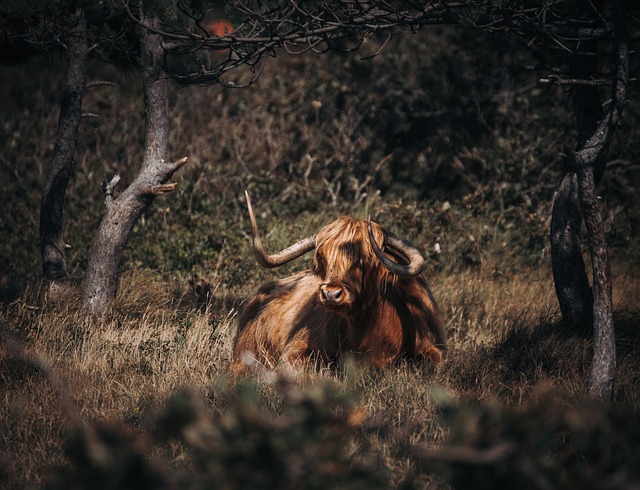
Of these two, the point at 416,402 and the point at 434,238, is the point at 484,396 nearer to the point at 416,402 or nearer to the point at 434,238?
the point at 416,402

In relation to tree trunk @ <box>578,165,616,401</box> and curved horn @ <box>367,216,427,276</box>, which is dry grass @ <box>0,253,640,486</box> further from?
curved horn @ <box>367,216,427,276</box>

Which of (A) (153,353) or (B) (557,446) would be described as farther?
(A) (153,353)

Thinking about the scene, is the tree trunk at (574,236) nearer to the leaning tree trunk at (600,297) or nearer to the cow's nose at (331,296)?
the leaning tree trunk at (600,297)

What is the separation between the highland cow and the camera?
5430 millimetres

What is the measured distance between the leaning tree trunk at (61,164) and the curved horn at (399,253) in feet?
11.6

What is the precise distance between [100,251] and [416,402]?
351 centimetres

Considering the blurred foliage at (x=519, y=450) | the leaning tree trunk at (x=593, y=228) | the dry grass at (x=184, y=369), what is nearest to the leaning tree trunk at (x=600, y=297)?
the leaning tree trunk at (x=593, y=228)

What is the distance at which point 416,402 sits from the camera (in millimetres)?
4629

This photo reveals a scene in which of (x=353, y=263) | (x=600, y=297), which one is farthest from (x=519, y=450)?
(x=353, y=263)

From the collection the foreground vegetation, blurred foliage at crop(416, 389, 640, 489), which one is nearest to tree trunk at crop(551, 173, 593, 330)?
the foreground vegetation

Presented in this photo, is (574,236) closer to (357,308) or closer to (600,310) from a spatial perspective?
(600,310)

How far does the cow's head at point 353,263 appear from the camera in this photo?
17.2 feet

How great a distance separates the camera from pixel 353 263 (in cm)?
548

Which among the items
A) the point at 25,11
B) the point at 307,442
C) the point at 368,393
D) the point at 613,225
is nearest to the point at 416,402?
the point at 368,393
